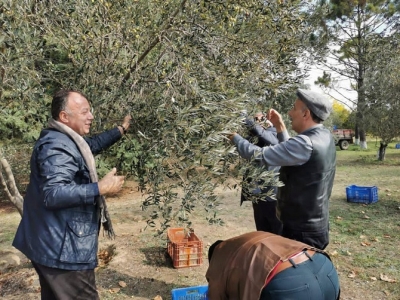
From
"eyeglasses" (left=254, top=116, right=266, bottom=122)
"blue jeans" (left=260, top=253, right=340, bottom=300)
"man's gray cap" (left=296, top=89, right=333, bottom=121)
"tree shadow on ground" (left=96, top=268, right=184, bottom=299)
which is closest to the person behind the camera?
"blue jeans" (left=260, top=253, right=340, bottom=300)

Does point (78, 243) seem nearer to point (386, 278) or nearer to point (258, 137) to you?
point (258, 137)

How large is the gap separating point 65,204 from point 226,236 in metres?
5.23

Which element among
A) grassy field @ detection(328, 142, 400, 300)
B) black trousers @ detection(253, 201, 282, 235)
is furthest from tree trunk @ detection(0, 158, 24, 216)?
grassy field @ detection(328, 142, 400, 300)

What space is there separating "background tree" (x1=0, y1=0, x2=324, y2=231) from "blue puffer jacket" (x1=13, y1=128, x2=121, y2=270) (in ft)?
2.17

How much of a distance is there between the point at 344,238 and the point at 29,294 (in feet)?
18.1

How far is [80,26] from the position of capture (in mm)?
3350

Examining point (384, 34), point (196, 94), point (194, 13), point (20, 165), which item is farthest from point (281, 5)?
point (384, 34)

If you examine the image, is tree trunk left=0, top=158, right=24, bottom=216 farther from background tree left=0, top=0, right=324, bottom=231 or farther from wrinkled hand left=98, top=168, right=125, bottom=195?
wrinkled hand left=98, top=168, right=125, bottom=195

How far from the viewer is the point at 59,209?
246 cm

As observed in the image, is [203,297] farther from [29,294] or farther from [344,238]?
[344,238]

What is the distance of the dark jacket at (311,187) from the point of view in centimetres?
286

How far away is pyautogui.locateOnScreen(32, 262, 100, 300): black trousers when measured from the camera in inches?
103

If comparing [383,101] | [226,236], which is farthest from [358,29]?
[226,236]

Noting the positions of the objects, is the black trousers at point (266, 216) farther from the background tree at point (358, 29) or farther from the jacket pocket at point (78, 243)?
the background tree at point (358, 29)
